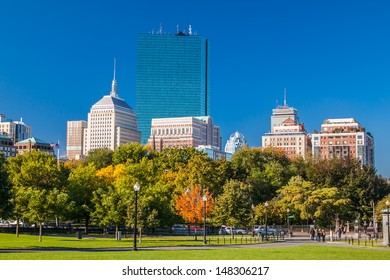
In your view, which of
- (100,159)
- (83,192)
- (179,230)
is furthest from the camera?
(100,159)

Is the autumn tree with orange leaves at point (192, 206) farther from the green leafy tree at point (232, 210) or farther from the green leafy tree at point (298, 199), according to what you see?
the green leafy tree at point (298, 199)

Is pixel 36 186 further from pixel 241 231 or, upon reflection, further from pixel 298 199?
pixel 298 199

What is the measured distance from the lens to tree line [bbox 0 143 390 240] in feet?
212

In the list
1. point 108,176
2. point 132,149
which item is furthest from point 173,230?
point 132,149

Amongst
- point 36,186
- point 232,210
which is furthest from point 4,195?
point 36,186

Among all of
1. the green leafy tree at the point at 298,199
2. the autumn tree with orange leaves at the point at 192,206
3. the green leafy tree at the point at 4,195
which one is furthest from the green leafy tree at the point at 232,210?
the green leafy tree at the point at 4,195

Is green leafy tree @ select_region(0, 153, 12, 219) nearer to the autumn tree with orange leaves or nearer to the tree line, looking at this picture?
the tree line

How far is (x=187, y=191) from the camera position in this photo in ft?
270

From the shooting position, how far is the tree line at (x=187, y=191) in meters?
64.6

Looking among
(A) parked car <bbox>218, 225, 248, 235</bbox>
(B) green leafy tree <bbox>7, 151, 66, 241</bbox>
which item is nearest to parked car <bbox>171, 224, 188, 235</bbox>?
(A) parked car <bbox>218, 225, 248, 235</bbox>

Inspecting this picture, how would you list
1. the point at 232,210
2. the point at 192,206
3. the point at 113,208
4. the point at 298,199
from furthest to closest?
the point at 298,199 → the point at 192,206 → the point at 232,210 → the point at 113,208
